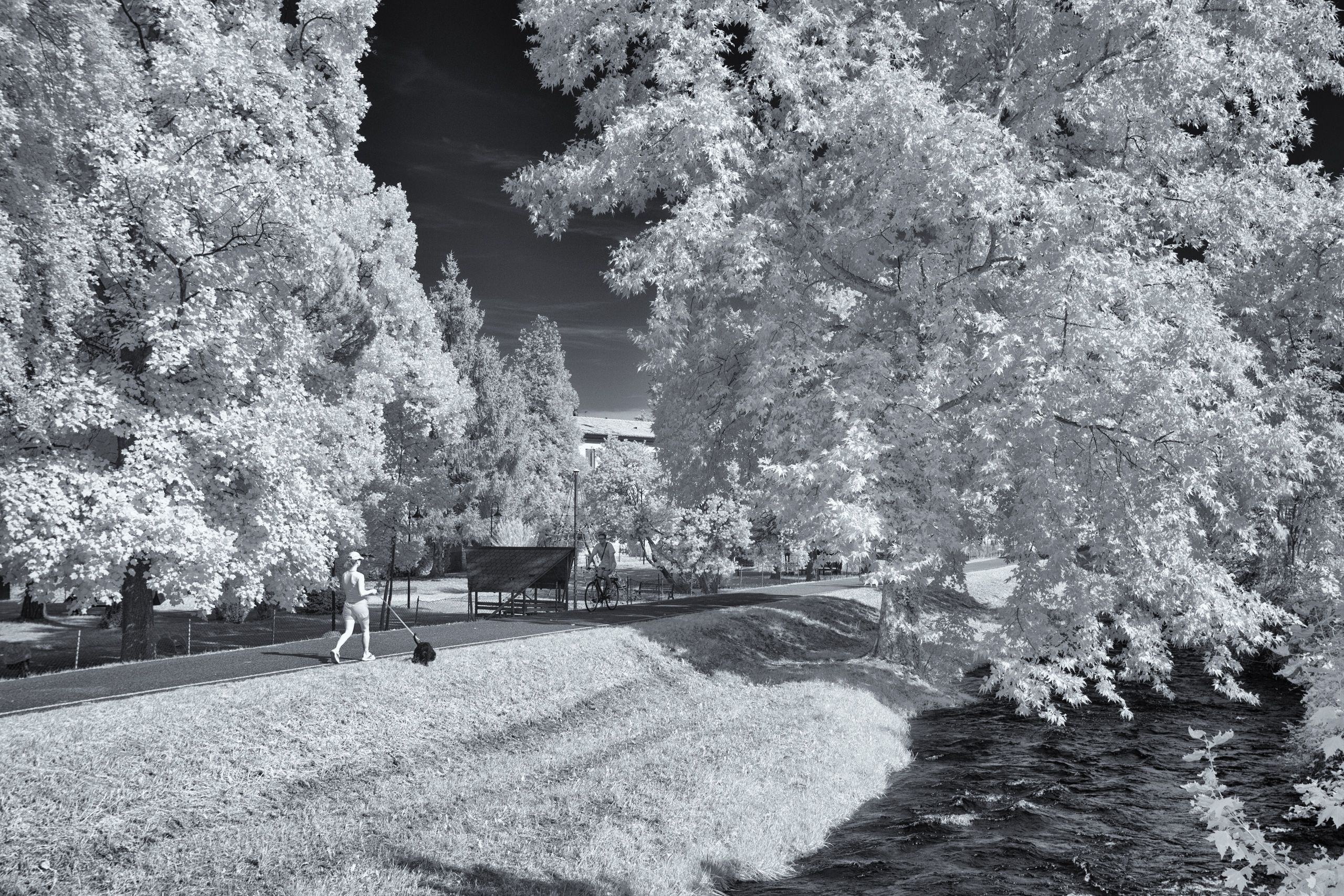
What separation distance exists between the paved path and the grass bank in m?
0.85

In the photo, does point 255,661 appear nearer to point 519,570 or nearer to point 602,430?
point 519,570

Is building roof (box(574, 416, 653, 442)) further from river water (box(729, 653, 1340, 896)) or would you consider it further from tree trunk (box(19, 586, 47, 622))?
river water (box(729, 653, 1340, 896))

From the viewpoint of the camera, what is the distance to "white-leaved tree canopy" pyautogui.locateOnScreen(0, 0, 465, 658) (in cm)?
1388

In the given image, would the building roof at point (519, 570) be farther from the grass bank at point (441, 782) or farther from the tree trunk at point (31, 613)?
the tree trunk at point (31, 613)

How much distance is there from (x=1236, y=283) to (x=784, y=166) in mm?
11554

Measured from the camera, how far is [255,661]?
1700 centimetres

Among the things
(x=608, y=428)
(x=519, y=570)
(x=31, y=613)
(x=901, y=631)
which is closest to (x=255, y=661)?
(x=519, y=570)

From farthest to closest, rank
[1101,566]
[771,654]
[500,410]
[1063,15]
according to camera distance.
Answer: [500,410]
[771,654]
[1063,15]
[1101,566]

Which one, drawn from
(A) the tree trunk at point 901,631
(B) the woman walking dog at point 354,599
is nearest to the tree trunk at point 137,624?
(B) the woman walking dog at point 354,599

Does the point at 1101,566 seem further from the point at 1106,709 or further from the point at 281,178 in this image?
the point at 281,178

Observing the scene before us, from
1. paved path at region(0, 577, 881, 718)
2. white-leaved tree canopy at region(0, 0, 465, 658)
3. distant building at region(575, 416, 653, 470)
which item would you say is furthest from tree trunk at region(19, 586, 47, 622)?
distant building at region(575, 416, 653, 470)

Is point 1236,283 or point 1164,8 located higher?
point 1164,8

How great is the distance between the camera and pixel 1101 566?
17.1m

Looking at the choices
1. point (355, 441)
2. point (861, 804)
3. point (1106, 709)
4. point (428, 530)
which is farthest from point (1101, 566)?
point (428, 530)
